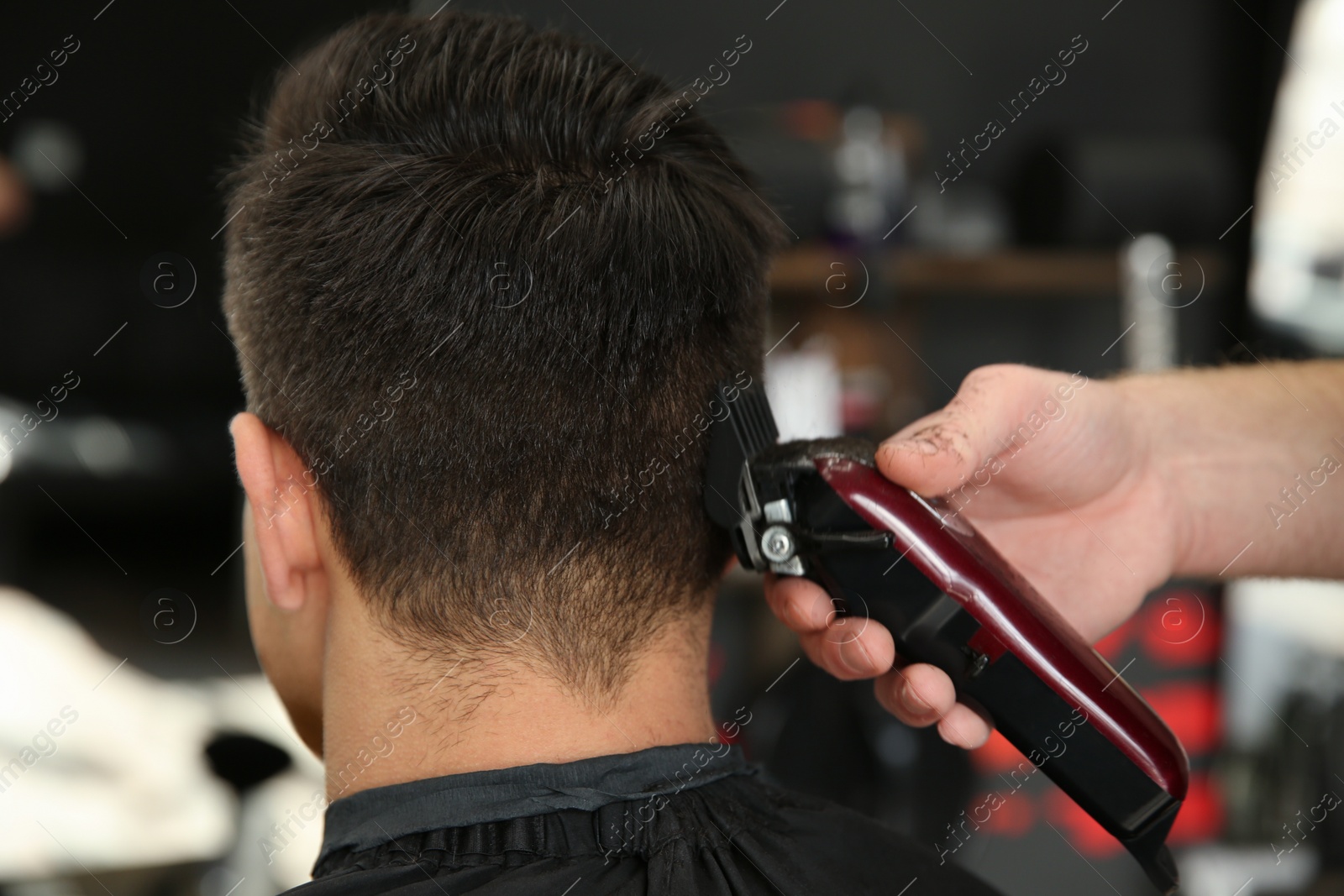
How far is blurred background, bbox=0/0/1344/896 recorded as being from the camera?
2.46 metres

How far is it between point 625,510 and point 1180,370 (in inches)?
34.6

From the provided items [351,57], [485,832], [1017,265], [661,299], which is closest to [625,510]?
[661,299]

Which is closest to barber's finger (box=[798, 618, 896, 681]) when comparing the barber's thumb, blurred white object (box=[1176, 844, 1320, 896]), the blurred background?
the barber's thumb

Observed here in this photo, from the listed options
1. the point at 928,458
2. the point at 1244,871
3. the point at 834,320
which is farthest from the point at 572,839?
the point at 1244,871

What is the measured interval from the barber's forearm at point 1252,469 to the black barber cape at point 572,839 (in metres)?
0.72

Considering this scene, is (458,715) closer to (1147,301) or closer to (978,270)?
(978,270)

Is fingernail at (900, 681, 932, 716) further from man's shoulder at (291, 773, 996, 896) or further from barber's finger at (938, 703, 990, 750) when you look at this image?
man's shoulder at (291, 773, 996, 896)

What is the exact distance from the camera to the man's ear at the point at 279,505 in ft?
3.04

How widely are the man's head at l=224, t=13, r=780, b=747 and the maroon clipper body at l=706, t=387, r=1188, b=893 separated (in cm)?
8

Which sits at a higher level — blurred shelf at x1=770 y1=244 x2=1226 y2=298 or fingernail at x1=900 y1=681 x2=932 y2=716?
fingernail at x1=900 y1=681 x2=932 y2=716

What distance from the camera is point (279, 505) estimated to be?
3.09 feet

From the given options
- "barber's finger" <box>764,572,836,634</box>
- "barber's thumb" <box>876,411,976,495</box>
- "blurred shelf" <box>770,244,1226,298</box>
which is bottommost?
"blurred shelf" <box>770,244,1226,298</box>

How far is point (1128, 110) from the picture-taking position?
2.86m

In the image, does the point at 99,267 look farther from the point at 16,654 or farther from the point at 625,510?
the point at 625,510
